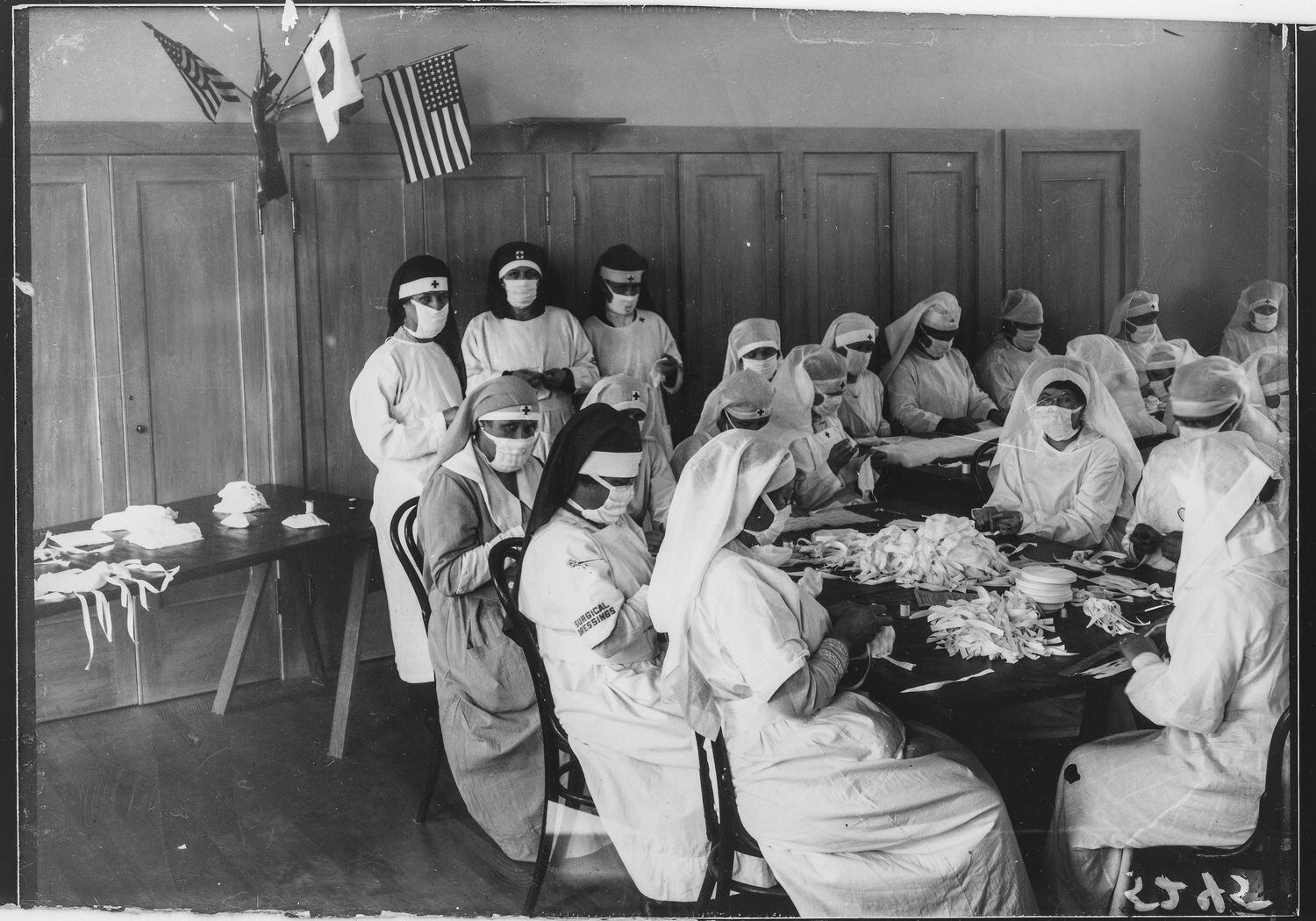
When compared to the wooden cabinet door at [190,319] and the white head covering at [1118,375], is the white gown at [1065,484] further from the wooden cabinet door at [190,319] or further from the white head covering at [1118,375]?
the wooden cabinet door at [190,319]

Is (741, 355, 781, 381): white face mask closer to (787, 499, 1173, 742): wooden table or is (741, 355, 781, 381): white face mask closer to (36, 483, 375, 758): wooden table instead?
(787, 499, 1173, 742): wooden table

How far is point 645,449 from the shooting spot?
296cm

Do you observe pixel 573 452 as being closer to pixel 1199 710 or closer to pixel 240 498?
pixel 240 498

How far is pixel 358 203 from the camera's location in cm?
293

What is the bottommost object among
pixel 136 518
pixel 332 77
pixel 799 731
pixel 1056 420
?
pixel 799 731

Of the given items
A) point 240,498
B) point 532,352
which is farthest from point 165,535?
point 532,352

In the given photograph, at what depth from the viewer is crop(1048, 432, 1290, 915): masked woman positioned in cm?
258

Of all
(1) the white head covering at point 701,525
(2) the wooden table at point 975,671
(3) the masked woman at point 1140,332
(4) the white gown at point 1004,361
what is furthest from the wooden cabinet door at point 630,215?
(3) the masked woman at point 1140,332

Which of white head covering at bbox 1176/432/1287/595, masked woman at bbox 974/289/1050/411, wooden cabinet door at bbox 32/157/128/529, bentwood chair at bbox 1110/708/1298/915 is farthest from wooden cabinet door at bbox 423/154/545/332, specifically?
bentwood chair at bbox 1110/708/1298/915

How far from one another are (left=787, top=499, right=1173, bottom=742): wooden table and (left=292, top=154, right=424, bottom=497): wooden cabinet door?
4.45 ft

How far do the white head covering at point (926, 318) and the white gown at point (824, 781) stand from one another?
0.79 meters

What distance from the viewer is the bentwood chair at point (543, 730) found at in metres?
2.78

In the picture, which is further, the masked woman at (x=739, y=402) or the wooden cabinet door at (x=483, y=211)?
the masked woman at (x=739, y=402)

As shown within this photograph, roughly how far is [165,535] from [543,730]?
1.13 m
